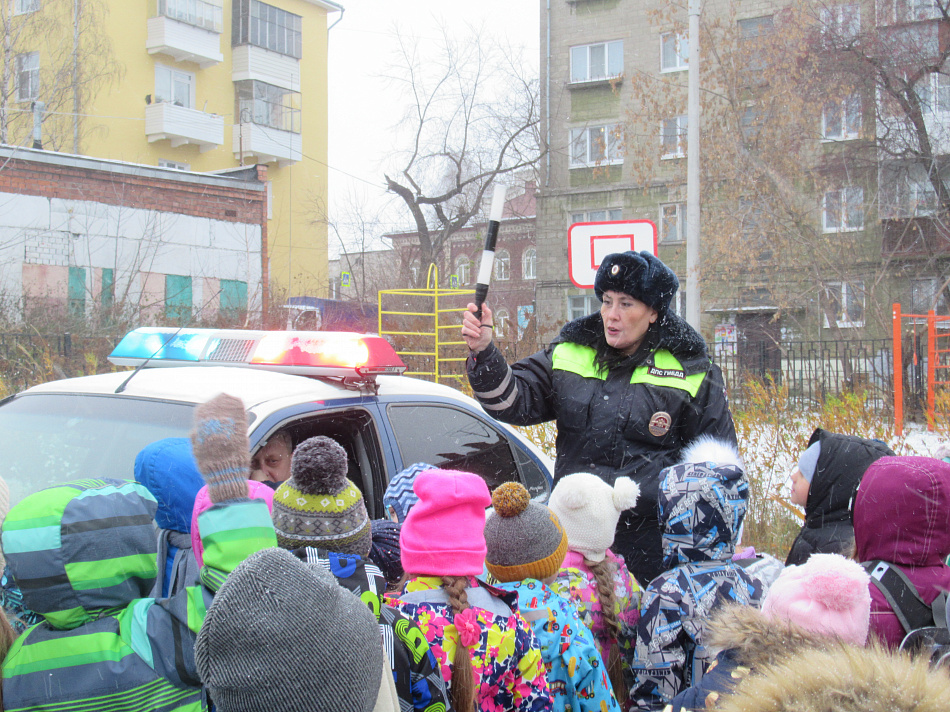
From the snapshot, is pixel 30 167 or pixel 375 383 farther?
pixel 30 167

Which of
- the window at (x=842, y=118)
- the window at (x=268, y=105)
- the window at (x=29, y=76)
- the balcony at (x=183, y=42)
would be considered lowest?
the window at (x=842, y=118)

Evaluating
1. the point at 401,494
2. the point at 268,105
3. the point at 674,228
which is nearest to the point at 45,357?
the point at 401,494

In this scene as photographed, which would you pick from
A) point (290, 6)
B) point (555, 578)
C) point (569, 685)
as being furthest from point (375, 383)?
point (290, 6)

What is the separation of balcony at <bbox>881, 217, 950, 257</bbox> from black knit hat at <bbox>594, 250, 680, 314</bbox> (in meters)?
20.3

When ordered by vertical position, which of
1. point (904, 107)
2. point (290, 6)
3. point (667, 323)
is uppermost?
point (290, 6)

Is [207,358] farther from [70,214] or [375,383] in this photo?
[70,214]

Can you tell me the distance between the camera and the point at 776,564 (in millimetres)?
2881

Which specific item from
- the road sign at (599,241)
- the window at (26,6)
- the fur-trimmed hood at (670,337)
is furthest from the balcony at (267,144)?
the fur-trimmed hood at (670,337)

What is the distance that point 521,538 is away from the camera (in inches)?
93.3

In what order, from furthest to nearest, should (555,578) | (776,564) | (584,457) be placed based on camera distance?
(584,457) < (776,564) < (555,578)

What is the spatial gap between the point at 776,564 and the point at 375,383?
5.49 ft

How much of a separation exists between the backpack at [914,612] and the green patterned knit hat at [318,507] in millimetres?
1350

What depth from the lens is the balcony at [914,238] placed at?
21.0 meters

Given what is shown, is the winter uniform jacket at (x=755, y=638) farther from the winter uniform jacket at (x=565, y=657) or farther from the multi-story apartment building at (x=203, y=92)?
the multi-story apartment building at (x=203, y=92)
